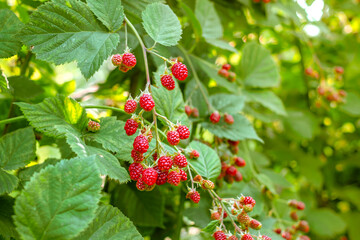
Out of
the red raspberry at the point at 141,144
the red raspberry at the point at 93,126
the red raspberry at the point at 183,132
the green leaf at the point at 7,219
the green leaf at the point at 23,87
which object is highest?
the red raspberry at the point at 183,132

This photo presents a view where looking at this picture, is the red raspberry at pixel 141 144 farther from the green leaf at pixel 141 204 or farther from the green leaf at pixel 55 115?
the green leaf at pixel 141 204

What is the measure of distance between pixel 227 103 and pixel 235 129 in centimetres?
10

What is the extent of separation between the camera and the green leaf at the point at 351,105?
1.80m

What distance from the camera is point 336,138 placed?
2.26 metres

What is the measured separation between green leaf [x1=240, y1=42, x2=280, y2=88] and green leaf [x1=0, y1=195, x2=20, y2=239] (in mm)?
885

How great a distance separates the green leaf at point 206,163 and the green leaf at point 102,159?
0.69ft

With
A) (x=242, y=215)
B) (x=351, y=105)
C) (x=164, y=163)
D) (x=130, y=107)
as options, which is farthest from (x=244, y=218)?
(x=351, y=105)

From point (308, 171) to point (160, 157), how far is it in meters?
1.59

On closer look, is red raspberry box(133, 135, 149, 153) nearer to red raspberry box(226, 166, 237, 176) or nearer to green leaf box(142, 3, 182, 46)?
green leaf box(142, 3, 182, 46)

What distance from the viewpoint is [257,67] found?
127 centimetres

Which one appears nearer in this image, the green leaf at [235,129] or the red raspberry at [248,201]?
the red raspberry at [248,201]

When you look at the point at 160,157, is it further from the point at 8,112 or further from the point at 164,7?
the point at 8,112

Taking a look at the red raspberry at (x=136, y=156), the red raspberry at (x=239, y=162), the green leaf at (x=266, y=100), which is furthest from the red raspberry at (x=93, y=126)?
the green leaf at (x=266, y=100)

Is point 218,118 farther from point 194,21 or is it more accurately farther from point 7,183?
point 7,183
